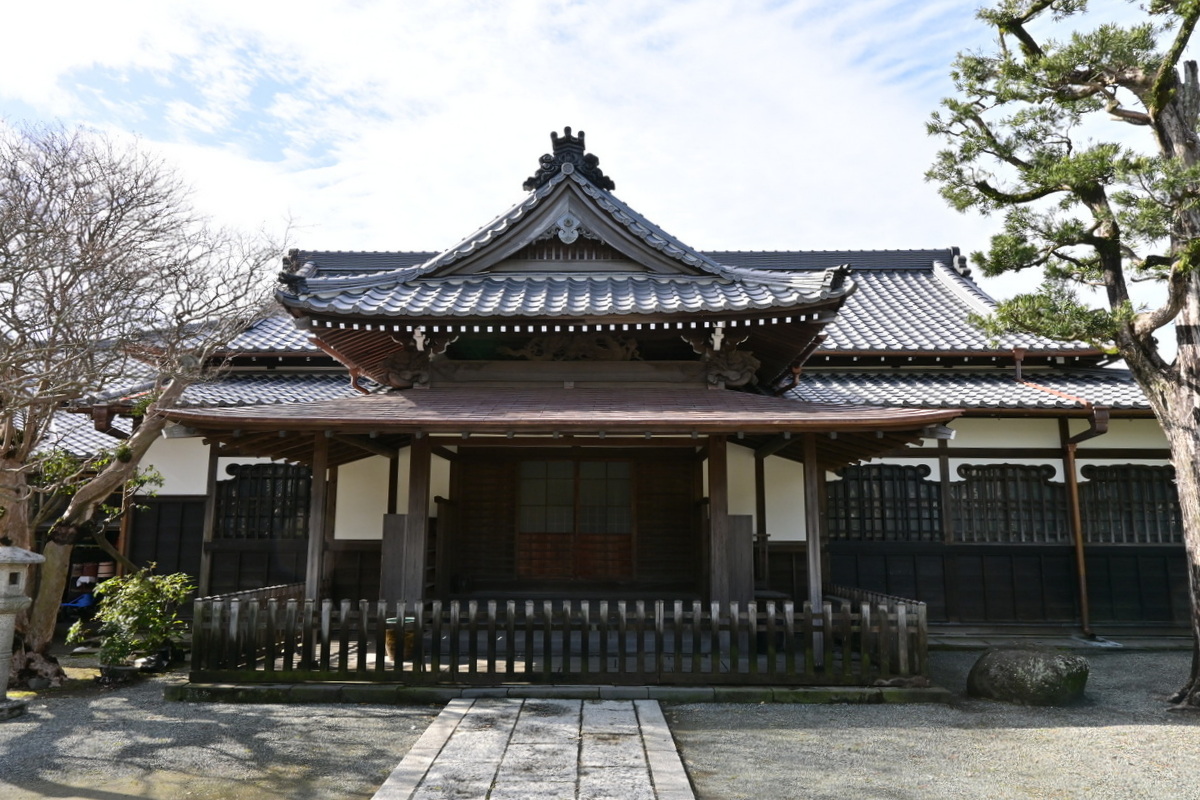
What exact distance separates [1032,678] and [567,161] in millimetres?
8589

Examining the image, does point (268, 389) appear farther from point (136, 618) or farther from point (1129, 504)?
point (1129, 504)

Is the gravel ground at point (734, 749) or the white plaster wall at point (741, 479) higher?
the white plaster wall at point (741, 479)

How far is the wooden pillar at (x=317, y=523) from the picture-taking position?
334 inches

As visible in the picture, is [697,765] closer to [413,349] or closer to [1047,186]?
[413,349]

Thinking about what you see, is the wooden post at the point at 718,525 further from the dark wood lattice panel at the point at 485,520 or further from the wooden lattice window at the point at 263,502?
the wooden lattice window at the point at 263,502

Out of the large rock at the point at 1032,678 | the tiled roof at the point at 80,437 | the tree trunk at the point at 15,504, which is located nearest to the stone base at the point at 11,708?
the tree trunk at the point at 15,504

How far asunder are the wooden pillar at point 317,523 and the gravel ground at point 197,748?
1.45m

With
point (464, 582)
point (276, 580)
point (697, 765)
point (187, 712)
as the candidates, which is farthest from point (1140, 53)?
point (276, 580)

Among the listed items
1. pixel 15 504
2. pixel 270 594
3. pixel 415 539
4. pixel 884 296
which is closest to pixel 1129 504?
pixel 884 296

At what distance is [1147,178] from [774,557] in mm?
6480

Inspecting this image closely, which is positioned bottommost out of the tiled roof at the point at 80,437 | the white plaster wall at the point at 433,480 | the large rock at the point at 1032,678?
the large rock at the point at 1032,678

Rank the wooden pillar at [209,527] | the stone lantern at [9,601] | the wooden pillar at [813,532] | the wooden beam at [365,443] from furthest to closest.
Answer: the wooden pillar at [209,527] → the wooden beam at [365,443] → the wooden pillar at [813,532] → the stone lantern at [9,601]

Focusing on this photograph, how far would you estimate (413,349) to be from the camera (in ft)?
32.5

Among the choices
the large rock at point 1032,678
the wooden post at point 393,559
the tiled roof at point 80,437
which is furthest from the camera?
the tiled roof at point 80,437
